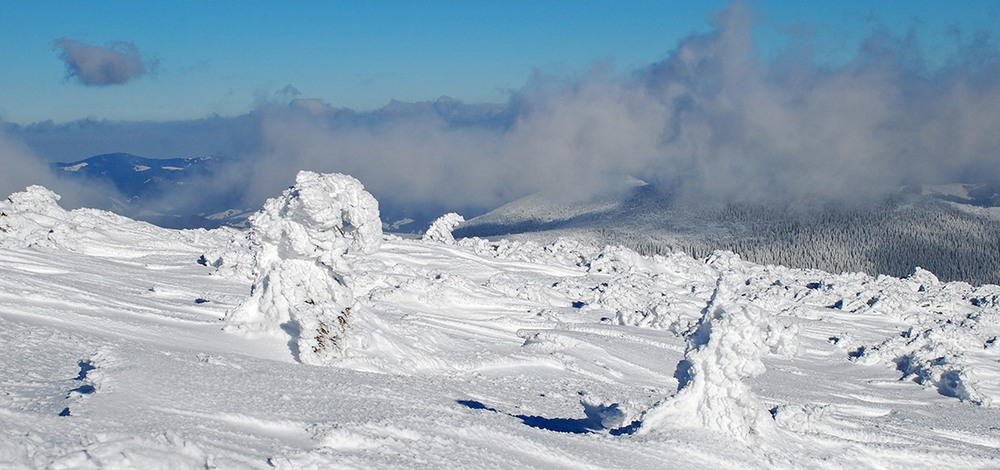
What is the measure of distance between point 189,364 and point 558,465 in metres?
7.63

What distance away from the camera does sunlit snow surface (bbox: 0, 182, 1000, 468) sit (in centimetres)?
1116

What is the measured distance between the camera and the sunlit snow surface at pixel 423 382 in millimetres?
11156

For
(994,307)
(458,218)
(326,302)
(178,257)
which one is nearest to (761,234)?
(994,307)

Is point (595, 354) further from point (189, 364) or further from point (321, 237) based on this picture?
point (189, 364)

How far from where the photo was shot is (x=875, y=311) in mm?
58250

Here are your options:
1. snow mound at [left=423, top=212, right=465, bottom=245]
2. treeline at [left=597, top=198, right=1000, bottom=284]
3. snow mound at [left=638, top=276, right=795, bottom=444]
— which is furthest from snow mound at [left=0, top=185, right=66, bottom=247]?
treeline at [left=597, top=198, right=1000, bottom=284]

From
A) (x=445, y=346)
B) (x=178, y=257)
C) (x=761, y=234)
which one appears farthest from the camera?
(x=761, y=234)

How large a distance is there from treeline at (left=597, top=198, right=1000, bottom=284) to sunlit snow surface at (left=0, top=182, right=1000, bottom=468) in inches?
4759

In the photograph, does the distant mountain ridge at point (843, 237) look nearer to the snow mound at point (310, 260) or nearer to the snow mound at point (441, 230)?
the snow mound at point (441, 230)

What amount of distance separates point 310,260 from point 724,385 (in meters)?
10.4

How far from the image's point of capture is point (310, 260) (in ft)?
63.5

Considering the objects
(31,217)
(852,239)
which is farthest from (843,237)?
(31,217)

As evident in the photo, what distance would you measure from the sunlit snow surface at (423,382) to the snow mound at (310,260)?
42 centimetres

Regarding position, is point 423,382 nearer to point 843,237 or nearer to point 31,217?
point 31,217
